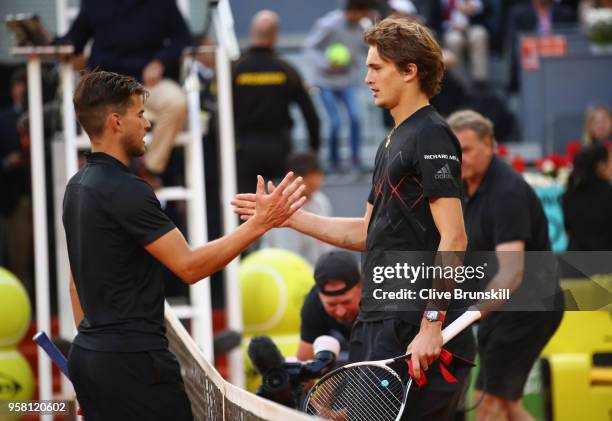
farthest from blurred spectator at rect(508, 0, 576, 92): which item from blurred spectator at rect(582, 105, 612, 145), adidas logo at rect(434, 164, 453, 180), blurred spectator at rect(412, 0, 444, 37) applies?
adidas logo at rect(434, 164, 453, 180)

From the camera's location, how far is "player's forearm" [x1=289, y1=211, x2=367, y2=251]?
17.6 ft

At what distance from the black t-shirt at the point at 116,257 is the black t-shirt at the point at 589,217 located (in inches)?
210

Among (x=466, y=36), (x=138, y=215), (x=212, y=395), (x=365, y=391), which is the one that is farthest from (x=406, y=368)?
(x=466, y=36)

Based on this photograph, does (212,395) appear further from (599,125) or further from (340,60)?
(599,125)

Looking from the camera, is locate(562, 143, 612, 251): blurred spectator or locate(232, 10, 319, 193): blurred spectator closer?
locate(562, 143, 612, 251): blurred spectator

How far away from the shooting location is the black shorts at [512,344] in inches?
275

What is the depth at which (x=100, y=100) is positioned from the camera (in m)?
4.85

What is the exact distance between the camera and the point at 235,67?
1157 cm

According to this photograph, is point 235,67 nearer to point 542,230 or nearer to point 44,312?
point 44,312

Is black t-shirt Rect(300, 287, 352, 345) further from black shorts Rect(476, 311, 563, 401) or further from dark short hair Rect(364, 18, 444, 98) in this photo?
dark short hair Rect(364, 18, 444, 98)

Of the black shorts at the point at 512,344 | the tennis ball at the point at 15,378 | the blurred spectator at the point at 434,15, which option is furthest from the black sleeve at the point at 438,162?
the blurred spectator at the point at 434,15

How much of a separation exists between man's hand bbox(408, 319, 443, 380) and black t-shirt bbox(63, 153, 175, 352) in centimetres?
104

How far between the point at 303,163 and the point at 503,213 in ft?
12.2

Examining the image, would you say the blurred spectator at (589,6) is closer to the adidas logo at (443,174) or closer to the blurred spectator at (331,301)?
the blurred spectator at (331,301)
